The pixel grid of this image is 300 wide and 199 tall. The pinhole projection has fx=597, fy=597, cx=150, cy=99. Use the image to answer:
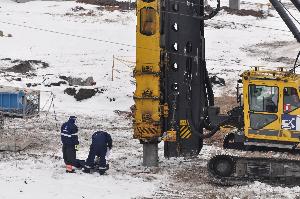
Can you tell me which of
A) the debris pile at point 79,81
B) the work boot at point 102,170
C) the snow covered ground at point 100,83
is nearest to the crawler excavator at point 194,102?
the snow covered ground at point 100,83

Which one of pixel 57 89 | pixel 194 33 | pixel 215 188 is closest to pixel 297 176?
pixel 215 188

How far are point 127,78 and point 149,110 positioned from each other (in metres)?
14.4

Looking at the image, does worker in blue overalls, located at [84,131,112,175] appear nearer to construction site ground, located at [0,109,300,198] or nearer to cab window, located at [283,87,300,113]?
construction site ground, located at [0,109,300,198]

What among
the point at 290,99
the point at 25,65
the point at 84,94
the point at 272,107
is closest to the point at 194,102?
the point at 272,107

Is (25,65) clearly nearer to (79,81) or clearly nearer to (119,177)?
(79,81)

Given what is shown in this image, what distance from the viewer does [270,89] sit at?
1523 cm

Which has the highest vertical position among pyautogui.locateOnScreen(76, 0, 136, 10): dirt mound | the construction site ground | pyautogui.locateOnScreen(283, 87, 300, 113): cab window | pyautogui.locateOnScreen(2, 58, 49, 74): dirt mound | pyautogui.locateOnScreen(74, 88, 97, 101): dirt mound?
pyautogui.locateOnScreen(76, 0, 136, 10): dirt mound

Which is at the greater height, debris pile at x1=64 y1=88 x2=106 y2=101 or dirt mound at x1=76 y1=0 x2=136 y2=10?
dirt mound at x1=76 y1=0 x2=136 y2=10

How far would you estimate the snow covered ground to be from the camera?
1502 centimetres

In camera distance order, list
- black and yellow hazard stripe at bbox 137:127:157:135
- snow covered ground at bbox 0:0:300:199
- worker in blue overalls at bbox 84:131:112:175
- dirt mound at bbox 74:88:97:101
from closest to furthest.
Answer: snow covered ground at bbox 0:0:300:199, worker in blue overalls at bbox 84:131:112:175, black and yellow hazard stripe at bbox 137:127:157:135, dirt mound at bbox 74:88:97:101

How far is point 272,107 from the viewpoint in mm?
15266

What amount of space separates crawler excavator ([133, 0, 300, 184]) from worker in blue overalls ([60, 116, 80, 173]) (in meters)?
1.72

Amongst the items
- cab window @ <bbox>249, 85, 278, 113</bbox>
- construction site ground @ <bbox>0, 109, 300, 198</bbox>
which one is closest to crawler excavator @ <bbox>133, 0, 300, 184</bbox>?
cab window @ <bbox>249, 85, 278, 113</bbox>

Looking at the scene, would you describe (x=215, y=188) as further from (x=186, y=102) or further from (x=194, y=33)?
(x=194, y=33)
